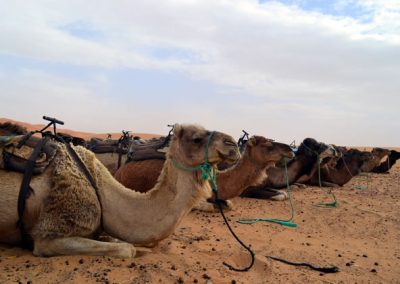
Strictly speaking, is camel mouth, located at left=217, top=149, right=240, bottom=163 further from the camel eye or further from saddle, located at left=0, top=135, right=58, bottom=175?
saddle, located at left=0, top=135, right=58, bottom=175

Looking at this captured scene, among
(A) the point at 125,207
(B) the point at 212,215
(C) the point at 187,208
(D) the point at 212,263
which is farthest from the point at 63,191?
(B) the point at 212,215

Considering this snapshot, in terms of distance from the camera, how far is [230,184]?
26.3 feet

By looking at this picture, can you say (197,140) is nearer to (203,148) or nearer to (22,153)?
(203,148)

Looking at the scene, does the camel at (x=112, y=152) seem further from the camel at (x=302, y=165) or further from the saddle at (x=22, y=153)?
the saddle at (x=22, y=153)

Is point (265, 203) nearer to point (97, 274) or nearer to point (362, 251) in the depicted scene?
point (362, 251)

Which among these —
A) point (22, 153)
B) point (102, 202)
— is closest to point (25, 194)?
point (22, 153)

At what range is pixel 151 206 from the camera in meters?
4.15

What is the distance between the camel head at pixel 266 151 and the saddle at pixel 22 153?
5.10 metres

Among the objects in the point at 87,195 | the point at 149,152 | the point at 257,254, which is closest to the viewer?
the point at 87,195

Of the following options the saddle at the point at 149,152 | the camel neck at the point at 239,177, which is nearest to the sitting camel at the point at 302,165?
the camel neck at the point at 239,177

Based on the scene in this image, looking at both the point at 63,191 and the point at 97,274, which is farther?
the point at 63,191

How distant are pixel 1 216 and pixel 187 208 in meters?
1.82

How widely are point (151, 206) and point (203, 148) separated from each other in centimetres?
84

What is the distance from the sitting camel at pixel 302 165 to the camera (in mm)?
11266
